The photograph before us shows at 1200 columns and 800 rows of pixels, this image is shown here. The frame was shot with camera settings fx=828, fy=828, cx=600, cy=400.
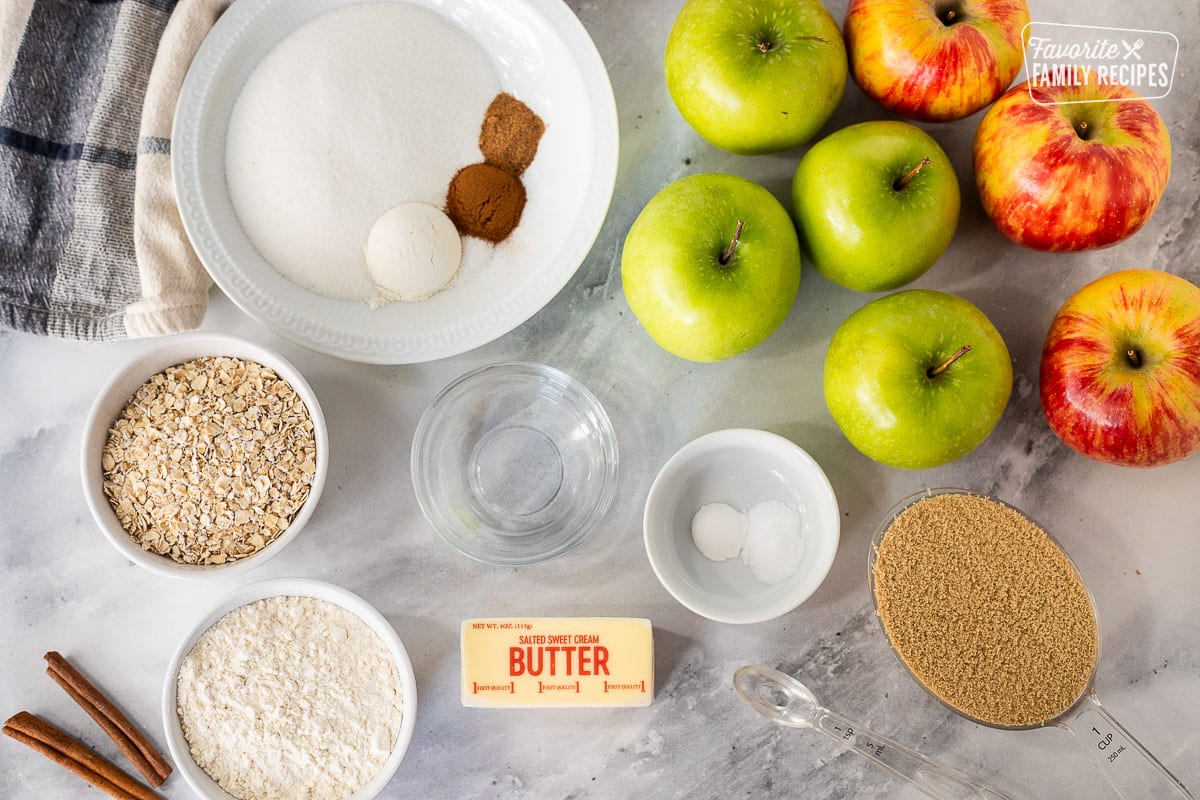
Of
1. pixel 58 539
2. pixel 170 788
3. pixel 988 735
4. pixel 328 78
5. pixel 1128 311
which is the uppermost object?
pixel 328 78

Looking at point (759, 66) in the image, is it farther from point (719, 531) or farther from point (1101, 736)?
point (1101, 736)

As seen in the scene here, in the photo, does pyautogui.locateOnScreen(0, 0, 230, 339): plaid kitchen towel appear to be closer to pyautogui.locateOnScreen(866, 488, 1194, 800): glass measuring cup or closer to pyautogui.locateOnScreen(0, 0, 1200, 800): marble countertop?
pyautogui.locateOnScreen(0, 0, 1200, 800): marble countertop

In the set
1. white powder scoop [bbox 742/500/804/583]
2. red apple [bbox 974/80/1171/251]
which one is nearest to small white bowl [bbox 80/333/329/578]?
white powder scoop [bbox 742/500/804/583]

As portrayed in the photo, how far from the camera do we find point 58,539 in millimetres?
979

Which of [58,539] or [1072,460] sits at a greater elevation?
[58,539]

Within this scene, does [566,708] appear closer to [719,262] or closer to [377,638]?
[377,638]

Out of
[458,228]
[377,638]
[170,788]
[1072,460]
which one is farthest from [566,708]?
[1072,460]

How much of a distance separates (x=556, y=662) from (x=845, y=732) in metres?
0.35

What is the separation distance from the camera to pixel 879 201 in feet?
2.79

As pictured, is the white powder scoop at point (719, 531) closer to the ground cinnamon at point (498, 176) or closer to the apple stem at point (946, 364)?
the apple stem at point (946, 364)

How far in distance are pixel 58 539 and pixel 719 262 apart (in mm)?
833

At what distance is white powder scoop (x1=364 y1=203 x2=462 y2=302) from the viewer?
887 mm

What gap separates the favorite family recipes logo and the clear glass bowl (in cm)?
71

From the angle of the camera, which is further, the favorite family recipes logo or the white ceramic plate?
the favorite family recipes logo
